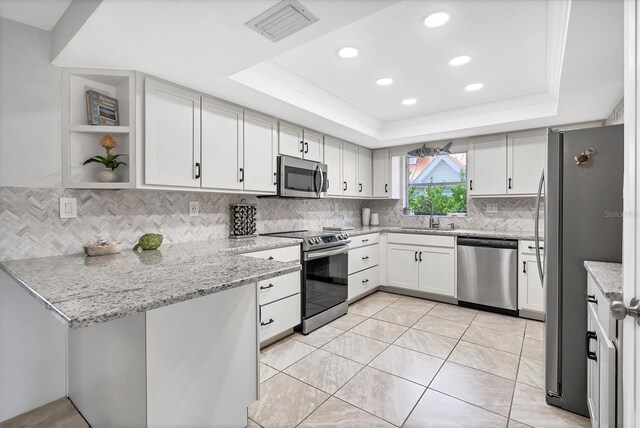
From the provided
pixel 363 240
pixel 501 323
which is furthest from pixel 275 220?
pixel 501 323

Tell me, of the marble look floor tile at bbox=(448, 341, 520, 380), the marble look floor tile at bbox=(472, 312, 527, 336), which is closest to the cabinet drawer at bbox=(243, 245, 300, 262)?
the marble look floor tile at bbox=(448, 341, 520, 380)

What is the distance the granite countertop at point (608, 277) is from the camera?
1.17 meters

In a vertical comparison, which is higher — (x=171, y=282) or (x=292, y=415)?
(x=171, y=282)

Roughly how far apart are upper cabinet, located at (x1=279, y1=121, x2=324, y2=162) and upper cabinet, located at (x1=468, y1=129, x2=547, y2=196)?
1.96m

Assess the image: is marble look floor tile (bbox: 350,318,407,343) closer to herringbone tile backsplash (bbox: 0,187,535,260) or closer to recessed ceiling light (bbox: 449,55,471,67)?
herringbone tile backsplash (bbox: 0,187,535,260)

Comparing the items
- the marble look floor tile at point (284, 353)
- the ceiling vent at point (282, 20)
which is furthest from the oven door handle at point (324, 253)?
the ceiling vent at point (282, 20)

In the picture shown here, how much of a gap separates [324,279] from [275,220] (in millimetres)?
886

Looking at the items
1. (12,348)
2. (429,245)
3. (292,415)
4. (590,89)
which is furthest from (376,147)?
(12,348)

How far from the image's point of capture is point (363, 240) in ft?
12.9

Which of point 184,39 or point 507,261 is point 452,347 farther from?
point 184,39

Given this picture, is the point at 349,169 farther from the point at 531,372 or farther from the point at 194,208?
the point at 531,372

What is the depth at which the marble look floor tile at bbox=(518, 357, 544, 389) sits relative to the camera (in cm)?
216

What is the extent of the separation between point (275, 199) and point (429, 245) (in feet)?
6.53

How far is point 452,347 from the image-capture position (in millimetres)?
2691
